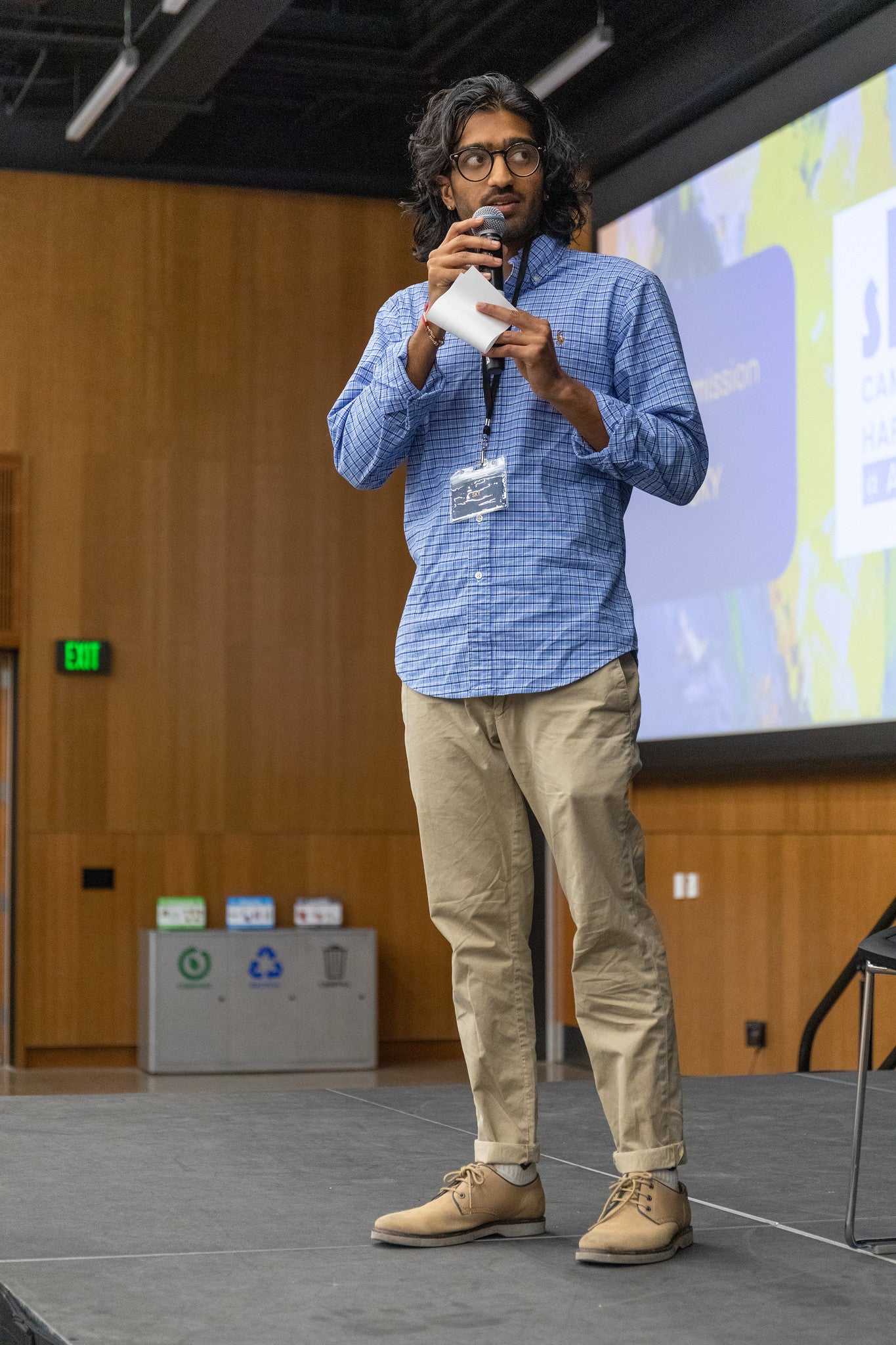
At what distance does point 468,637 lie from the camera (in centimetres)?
205

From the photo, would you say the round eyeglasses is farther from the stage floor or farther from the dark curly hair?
the stage floor

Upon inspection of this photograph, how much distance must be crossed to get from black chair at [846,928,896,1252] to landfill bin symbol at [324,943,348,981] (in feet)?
18.2

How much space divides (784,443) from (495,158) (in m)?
3.70

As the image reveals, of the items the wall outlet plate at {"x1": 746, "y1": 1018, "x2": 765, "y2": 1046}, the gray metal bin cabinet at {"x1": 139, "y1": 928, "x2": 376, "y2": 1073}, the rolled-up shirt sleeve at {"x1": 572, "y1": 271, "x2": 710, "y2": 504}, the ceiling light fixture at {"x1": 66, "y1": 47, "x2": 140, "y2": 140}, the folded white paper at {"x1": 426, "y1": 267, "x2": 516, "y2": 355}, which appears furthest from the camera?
the gray metal bin cabinet at {"x1": 139, "y1": 928, "x2": 376, "y2": 1073}

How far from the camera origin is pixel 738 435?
229 inches

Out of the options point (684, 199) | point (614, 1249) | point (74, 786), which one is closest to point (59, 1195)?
point (614, 1249)

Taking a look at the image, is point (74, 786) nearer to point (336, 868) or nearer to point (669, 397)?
point (336, 868)

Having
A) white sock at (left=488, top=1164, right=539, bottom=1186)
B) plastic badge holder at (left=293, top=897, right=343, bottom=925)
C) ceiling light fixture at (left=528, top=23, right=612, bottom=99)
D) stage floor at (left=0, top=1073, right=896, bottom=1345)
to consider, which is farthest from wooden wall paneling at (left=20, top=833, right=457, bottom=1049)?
white sock at (left=488, top=1164, right=539, bottom=1186)

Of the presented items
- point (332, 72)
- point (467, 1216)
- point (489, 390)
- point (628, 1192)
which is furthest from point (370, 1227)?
point (332, 72)

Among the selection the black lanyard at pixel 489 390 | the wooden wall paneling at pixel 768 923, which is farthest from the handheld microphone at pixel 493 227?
the wooden wall paneling at pixel 768 923

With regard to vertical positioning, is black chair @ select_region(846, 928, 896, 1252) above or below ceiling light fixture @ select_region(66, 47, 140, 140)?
below

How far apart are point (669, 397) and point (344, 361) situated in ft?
20.3

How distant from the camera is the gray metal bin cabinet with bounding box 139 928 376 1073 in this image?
24.3 feet

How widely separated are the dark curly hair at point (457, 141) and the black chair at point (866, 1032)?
0.99 meters
